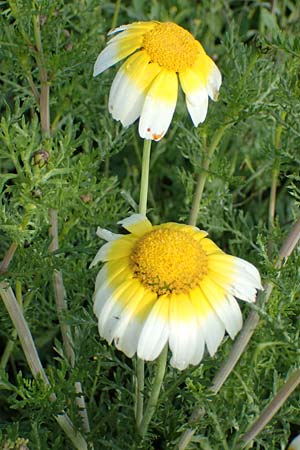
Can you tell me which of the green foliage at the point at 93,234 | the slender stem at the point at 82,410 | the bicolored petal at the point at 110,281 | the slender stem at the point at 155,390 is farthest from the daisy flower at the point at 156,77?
the slender stem at the point at 82,410

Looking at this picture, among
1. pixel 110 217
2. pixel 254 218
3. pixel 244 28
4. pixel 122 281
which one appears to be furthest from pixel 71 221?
pixel 244 28

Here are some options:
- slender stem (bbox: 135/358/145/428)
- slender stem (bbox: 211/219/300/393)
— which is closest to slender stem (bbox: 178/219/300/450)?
slender stem (bbox: 211/219/300/393)

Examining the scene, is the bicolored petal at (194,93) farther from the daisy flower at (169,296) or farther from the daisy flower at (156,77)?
the daisy flower at (169,296)

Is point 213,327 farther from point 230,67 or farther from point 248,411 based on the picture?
point 230,67

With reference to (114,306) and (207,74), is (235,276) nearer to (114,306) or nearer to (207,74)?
(114,306)

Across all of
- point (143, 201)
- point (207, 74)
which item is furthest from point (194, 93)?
point (143, 201)

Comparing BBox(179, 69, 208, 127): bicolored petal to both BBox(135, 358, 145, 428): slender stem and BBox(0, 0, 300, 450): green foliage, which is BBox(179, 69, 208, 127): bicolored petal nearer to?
BBox(0, 0, 300, 450): green foliage
